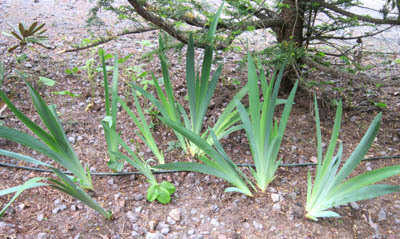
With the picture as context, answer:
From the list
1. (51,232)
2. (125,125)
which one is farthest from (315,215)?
(125,125)

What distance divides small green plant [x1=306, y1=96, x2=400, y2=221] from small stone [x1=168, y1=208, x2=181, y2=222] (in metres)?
0.53

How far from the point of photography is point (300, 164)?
5.32ft

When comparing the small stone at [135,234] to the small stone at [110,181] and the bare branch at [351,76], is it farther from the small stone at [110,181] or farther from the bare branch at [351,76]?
the bare branch at [351,76]

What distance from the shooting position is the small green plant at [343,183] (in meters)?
1.08

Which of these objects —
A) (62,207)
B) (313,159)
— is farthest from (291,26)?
(62,207)

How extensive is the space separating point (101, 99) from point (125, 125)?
0.36 m

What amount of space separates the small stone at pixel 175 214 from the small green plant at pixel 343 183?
528 mm

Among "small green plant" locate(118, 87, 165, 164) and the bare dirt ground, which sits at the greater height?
"small green plant" locate(118, 87, 165, 164)

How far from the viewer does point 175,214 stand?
1.38 meters

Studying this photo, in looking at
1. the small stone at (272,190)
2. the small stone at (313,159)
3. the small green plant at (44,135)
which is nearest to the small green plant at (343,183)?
the small stone at (272,190)

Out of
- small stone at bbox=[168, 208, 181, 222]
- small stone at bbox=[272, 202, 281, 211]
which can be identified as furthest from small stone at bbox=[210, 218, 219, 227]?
small stone at bbox=[272, 202, 281, 211]

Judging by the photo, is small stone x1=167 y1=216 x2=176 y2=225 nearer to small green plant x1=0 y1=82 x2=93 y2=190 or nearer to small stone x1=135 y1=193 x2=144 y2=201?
small stone x1=135 y1=193 x2=144 y2=201

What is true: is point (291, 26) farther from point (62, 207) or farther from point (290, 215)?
point (62, 207)

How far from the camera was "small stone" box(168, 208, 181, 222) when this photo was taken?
4.48 feet
